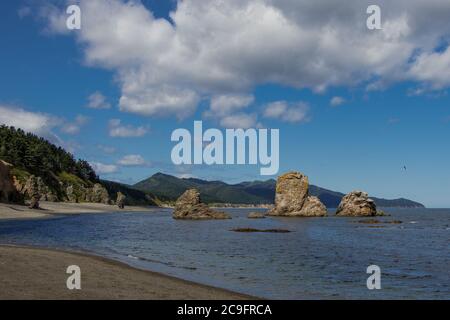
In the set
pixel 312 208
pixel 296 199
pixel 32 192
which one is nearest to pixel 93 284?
pixel 32 192

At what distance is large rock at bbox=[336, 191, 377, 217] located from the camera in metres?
181

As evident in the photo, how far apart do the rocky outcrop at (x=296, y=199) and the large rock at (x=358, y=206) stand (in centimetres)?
1291

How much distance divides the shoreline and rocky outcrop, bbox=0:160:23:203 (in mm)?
116351

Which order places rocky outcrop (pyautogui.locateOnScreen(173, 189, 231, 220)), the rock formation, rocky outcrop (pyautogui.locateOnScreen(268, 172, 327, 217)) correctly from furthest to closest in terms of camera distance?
1. rocky outcrop (pyautogui.locateOnScreen(268, 172, 327, 217))
2. rocky outcrop (pyautogui.locateOnScreen(173, 189, 231, 220))
3. the rock formation

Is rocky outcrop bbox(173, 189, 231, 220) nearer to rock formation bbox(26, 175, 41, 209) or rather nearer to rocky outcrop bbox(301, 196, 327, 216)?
rocky outcrop bbox(301, 196, 327, 216)

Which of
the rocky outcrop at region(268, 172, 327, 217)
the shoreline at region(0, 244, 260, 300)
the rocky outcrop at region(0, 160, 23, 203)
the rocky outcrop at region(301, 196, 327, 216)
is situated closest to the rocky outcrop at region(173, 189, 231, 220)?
the rocky outcrop at region(268, 172, 327, 217)

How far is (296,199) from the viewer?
177500 mm

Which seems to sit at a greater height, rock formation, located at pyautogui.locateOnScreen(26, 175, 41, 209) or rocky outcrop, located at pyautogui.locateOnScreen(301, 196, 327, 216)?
rock formation, located at pyautogui.locateOnScreen(26, 175, 41, 209)

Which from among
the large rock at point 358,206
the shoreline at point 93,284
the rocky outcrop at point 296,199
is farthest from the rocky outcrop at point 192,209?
the shoreline at point 93,284

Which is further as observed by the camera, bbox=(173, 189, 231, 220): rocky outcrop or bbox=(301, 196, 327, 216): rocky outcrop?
bbox=(301, 196, 327, 216): rocky outcrop

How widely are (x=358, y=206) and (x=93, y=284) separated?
562 feet

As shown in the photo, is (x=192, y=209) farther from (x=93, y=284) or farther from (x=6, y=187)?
(x=93, y=284)

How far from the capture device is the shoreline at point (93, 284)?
2041 cm
